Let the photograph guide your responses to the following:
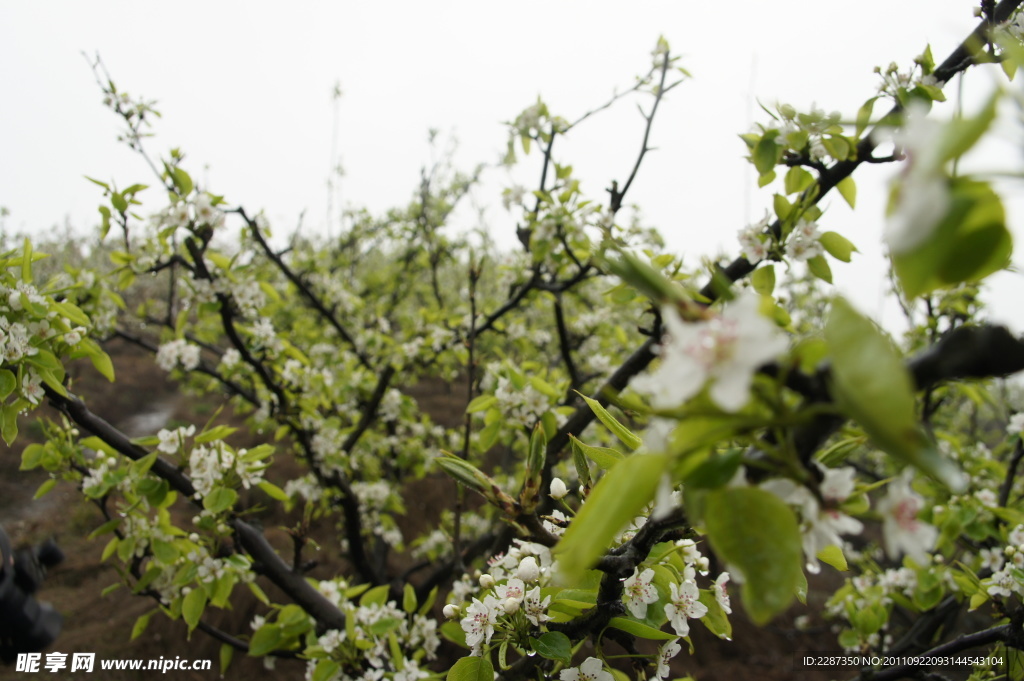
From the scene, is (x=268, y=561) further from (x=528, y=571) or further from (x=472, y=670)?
(x=528, y=571)

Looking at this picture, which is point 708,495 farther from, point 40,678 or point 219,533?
point 40,678

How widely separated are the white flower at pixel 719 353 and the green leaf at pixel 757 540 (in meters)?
0.11

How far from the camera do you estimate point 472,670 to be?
1.01 metres

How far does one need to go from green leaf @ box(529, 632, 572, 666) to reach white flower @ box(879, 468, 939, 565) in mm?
650

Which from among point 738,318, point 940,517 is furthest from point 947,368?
point 940,517

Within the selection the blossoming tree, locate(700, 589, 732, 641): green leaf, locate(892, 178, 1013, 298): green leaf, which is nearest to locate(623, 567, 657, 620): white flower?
the blossoming tree

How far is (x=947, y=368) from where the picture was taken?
0.44 meters

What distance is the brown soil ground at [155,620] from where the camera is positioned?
4195mm

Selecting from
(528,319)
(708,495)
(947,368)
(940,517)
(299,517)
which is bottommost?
(299,517)

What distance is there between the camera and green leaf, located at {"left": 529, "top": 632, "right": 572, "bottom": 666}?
94 centimetres

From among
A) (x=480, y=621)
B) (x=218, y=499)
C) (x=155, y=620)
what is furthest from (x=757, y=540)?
(x=155, y=620)

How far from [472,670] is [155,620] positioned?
5.12 meters

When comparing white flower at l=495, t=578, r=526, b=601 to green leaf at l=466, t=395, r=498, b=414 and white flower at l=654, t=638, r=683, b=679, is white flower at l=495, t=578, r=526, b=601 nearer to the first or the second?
white flower at l=654, t=638, r=683, b=679

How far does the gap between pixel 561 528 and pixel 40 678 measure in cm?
457
